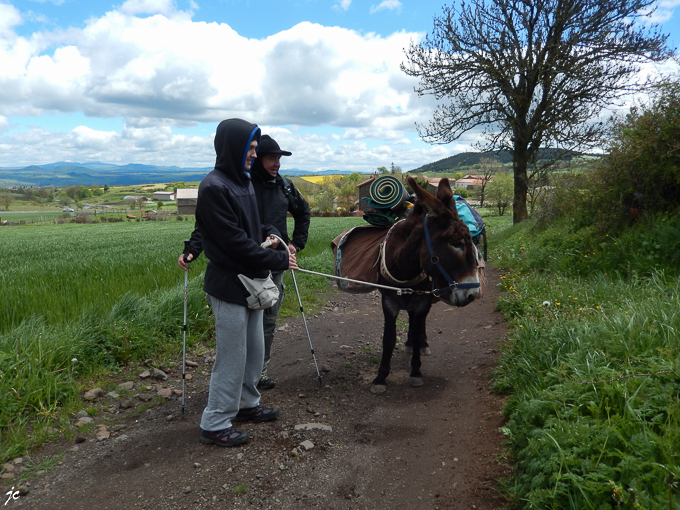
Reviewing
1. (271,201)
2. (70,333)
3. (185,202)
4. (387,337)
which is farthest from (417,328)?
(185,202)

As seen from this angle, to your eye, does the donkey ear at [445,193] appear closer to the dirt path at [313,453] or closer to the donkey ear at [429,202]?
the donkey ear at [429,202]

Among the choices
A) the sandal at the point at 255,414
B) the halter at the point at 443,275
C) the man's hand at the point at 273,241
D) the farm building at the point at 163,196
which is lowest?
the sandal at the point at 255,414

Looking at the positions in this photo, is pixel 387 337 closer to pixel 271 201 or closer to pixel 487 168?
pixel 271 201

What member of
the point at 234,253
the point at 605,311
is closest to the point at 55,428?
the point at 234,253

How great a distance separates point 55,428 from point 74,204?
107 m

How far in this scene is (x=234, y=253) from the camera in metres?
3.13

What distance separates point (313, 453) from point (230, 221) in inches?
73.4

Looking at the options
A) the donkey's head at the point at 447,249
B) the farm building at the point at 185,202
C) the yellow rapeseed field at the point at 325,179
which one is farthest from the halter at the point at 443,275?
the yellow rapeseed field at the point at 325,179

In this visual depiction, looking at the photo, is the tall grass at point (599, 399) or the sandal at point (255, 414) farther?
the sandal at point (255, 414)

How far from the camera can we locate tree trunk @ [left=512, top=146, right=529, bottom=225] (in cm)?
1892

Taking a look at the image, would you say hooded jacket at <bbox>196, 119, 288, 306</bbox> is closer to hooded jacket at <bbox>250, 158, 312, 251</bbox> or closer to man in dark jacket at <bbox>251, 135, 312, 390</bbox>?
man in dark jacket at <bbox>251, 135, 312, 390</bbox>

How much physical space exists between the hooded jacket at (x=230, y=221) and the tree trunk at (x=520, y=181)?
1785 cm

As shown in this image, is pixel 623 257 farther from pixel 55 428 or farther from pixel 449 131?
pixel 449 131

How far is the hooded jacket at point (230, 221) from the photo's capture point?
3.06 metres
